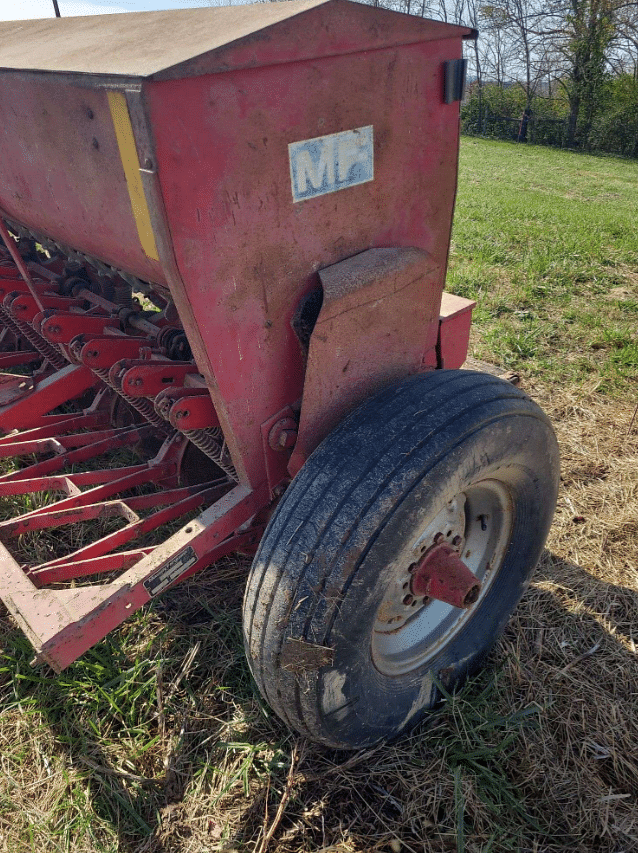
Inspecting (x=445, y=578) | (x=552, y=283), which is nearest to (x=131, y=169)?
(x=445, y=578)

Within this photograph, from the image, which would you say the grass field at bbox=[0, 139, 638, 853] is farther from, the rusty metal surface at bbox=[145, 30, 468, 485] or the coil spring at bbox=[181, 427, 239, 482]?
the rusty metal surface at bbox=[145, 30, 468, 485]

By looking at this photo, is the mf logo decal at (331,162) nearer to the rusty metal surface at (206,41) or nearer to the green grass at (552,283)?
the rusty metal surface at (206,41)

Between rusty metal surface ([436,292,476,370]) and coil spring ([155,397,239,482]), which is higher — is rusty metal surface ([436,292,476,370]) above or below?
above

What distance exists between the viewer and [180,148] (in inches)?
54.2

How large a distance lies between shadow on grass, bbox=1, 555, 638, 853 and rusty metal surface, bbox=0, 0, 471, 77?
1.85 meters

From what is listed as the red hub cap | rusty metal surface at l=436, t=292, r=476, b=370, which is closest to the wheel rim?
the red hub cap

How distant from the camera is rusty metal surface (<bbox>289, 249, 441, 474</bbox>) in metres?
1.74

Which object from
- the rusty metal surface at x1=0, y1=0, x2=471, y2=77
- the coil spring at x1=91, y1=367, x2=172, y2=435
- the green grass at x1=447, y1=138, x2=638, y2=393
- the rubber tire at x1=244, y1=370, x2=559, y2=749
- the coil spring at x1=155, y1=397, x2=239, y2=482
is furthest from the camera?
the green grass at x1=447, y1=138, x2=638, y2=393

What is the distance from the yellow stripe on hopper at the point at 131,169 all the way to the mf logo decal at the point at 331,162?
0.37 metres

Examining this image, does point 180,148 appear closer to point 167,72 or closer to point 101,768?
point 167,72

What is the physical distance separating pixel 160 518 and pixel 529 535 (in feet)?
4.20

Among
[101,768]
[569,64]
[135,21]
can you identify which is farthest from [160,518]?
[569,64]

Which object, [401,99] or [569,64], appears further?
[569,64]

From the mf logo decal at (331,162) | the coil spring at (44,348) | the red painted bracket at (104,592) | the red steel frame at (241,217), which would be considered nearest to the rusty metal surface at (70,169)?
the red steel frame at (241,217)
